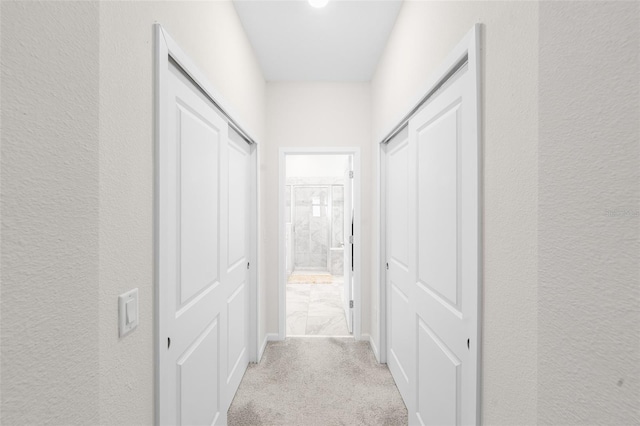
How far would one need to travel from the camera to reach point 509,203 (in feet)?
2.67

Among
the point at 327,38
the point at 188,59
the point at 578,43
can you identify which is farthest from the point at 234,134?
the point at 578,43

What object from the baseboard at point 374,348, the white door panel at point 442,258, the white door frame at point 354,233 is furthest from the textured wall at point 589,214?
the white door frame at point 354,233

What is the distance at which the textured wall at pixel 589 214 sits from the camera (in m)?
0.51

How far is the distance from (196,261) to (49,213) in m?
0.77

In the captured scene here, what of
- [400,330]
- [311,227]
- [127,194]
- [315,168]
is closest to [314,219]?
[311,227]

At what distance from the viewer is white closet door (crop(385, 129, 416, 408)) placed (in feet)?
5.70

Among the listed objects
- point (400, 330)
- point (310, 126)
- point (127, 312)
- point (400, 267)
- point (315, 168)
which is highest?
point (315, 168)

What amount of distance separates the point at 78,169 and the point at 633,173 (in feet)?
3.64

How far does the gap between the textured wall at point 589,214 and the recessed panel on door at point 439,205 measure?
50cm

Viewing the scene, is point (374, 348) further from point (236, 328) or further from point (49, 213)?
point (49, 213)

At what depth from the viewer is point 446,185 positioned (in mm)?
1258

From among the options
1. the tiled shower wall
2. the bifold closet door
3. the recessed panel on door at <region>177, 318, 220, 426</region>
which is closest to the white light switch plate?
the bifold closet door

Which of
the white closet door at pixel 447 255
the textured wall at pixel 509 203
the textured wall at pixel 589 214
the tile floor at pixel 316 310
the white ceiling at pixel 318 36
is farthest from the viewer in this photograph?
the tile floor at pixel 316 310

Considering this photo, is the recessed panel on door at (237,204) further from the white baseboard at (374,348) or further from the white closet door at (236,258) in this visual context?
the white baseboard at (374,348)
